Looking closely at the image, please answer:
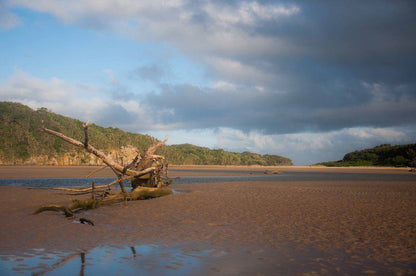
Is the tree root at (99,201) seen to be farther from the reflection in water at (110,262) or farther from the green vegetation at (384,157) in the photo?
the green vegetation at (384,157)

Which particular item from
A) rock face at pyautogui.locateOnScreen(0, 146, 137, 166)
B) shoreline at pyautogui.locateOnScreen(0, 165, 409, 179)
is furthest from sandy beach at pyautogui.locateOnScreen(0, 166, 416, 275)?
rock face at pyautogui.locateOnScreen(0, 146, 137, 166)

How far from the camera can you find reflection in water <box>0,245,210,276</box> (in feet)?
20.6

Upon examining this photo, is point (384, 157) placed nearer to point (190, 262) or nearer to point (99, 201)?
point (99, 201)

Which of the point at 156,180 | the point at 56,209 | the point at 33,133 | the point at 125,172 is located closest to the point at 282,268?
the point at 56,209

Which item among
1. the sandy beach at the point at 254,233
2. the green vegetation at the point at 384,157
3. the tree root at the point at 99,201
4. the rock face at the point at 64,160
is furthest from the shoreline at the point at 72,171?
the green vegetation at the point at 384,157

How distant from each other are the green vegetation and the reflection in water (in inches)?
3532

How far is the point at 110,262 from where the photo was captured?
6.86 metres

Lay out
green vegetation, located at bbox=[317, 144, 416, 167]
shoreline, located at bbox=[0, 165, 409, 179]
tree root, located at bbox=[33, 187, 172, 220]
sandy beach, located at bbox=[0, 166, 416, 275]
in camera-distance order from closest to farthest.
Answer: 1. sandy beach, located at bbox=[0, 166, 416, 275]
2. tree root, located at bbox=[33, 187, 172, 220]
3. shoreline, located at bbox=[0, 165, 409, 179]
4. green vegetation, located at bbox=[317, 144, 416, 167]

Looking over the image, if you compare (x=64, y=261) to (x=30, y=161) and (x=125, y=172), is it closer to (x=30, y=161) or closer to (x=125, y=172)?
(x=125, y=172)

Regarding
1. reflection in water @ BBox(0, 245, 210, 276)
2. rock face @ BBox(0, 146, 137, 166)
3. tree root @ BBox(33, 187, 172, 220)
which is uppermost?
rock face @ BBox(0, 146, 137, 166)

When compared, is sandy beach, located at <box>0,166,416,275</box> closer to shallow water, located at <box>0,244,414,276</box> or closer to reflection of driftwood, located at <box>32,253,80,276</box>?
shallow water, located at <box>0,244,414,276</box>

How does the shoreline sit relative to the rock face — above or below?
below

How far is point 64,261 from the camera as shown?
22.6 feet

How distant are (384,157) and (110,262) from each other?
122655mm
